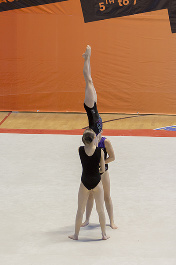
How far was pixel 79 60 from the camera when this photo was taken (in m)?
11.1

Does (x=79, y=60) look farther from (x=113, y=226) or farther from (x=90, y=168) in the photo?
(x=90, y=168)

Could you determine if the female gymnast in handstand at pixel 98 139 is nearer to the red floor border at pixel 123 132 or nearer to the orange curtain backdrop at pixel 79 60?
the red floor border at pixel 123 132

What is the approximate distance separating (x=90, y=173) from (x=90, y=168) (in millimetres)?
46

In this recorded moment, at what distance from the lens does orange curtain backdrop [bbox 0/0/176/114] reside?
1095cm

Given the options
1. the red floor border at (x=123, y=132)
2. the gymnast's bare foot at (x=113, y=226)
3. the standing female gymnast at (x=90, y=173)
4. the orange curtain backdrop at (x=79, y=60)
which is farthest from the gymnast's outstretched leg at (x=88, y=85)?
the orange curtain backdrop at (x=79, y=60)

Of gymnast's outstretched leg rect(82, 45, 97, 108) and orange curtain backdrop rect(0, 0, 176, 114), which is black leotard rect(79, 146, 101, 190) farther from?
orange curtain backdrop rect(0, 0, 176, 114)

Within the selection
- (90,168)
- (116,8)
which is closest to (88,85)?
(90,168)

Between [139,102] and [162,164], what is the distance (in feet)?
14.1

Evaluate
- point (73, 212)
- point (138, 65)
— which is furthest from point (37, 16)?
point (73, 212)

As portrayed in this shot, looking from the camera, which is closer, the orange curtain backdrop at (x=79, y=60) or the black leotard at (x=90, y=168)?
the black leotard at (x=90, y=168)

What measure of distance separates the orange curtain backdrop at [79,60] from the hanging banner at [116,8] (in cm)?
11

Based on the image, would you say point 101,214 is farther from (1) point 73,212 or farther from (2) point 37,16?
(2) point 37,16

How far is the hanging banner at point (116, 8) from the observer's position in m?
10.9

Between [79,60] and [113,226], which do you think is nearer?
[113,226]
